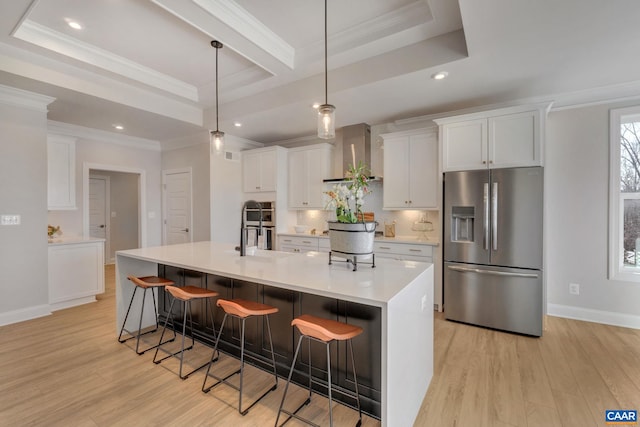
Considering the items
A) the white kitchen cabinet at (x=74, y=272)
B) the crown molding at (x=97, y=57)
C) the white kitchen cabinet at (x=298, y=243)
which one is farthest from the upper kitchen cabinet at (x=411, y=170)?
the white kitchen cabinet at (x=74, y=272)

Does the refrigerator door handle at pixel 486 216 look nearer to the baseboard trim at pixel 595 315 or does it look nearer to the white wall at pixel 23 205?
the baseboard trim at pixel 595 315

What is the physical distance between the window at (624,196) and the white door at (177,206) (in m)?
5.95

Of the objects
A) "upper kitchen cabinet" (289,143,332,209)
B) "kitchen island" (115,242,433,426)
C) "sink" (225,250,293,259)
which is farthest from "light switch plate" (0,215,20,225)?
"upper kitchen cabinet" (289,143,332,209)

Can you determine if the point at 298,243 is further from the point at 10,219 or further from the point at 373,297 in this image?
the point at 10,219

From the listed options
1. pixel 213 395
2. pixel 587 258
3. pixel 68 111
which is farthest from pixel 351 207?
pixel 68 111

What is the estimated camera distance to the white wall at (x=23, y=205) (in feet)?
10.8

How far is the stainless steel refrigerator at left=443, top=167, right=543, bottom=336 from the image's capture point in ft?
9.93

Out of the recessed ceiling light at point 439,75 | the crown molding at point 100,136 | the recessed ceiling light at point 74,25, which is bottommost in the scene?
the crown molding at point 100,136

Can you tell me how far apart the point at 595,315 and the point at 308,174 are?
13.8 ft

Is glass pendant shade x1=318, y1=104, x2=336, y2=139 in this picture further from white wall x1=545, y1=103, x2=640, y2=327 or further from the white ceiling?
white wall x1=545, y1=103, x2=640, y2=327

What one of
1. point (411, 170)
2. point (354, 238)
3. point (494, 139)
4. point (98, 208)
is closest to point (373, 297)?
point (354, 238)

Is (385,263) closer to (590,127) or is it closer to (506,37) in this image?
(506,37)

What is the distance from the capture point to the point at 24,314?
3.41m

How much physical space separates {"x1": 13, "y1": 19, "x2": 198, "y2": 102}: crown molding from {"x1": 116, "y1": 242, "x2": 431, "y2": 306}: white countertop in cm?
208
